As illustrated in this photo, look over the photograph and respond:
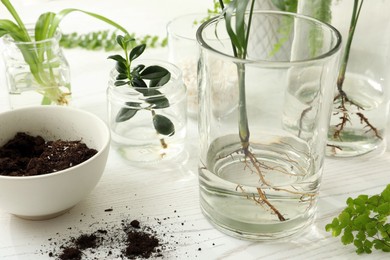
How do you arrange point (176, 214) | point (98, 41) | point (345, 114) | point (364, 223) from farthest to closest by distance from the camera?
point (98, 41)
point (345, 114)
point (176, 214)
point (364, 223)

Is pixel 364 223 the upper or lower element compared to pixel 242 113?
lower

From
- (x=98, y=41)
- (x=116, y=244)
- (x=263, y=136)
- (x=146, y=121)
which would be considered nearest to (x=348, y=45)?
(x=263, y=136)

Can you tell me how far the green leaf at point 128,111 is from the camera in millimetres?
975

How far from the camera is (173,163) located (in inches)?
39.5

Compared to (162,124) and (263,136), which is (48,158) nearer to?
(162,124)

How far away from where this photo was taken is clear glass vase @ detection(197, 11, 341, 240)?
80 centimetres

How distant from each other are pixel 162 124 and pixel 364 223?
324mm

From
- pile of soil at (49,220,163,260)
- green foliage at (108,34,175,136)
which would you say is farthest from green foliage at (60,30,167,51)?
pile of soil at (49,220,163,260)

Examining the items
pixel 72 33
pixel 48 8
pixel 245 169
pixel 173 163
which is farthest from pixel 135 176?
pixel 48 8

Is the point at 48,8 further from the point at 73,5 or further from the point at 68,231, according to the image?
the point at 68,231

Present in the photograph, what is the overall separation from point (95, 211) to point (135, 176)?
10 cm

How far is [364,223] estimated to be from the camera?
0.79m

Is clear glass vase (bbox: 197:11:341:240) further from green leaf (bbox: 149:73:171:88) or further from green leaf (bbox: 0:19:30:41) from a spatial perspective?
green leaf (bbox: 0:19:30:41)

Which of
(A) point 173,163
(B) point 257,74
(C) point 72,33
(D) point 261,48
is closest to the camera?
(B) point 257,74
